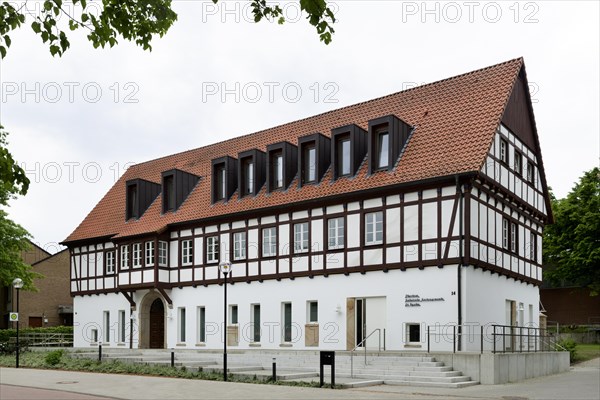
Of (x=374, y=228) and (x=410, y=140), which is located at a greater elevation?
(x=410, y=140)

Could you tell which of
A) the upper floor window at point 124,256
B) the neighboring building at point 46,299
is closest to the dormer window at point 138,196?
the upper floor window at point 124,256

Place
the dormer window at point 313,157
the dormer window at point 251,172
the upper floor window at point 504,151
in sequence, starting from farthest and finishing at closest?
the dormer window at point 251,172 → the dormer window at point 313,157 → the upper floor window at point 504,151

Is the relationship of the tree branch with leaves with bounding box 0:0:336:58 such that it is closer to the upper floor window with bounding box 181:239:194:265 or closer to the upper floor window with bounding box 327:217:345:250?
the upper floor window with bounding box 327:217:345:250

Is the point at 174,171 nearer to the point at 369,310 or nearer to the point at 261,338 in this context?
the point at 261,338

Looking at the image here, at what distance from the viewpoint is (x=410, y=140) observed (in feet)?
96.0

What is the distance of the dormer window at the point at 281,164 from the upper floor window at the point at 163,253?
6.28 meters

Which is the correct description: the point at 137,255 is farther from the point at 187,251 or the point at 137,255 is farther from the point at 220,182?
the point at 220,182

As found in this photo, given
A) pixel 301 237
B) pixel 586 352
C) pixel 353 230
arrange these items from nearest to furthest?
1. pixel 353 230
2. pixel 301 237
3. pixel 586 352

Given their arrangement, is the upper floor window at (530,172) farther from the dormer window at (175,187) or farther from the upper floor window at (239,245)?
the dormer window at (175,187)

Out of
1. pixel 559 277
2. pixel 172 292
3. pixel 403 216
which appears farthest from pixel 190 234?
pixel 559 277

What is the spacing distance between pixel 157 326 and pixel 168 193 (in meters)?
6.15

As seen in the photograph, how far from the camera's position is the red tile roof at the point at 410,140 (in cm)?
2709

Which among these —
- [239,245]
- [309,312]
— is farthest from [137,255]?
[309,312]

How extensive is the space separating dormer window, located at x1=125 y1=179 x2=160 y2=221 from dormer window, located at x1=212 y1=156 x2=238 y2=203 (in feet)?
17.7
